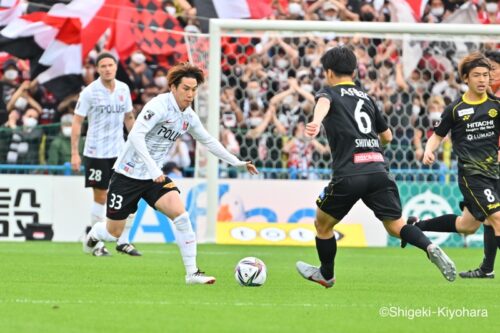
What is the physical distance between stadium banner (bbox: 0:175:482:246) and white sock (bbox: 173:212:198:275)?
6664mm

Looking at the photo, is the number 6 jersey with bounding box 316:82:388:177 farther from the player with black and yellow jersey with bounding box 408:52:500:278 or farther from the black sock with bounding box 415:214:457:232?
the black sock with bounding box 415:214:457:232

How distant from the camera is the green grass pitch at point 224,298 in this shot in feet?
23.7

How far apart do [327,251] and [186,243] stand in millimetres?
1376

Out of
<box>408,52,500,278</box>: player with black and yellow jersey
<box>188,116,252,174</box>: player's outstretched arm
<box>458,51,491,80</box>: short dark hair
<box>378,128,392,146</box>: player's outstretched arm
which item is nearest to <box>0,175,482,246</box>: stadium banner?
<box>408,52,500,278</box>: player with black and yellow jersey

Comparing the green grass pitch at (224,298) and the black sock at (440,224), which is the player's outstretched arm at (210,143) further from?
the black sock at (440,224)

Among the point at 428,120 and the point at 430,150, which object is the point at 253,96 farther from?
the point at 430,150

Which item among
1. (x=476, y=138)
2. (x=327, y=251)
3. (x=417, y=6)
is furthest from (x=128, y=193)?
(x=417, y=6)

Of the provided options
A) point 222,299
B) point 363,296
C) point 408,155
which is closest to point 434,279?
point 363,296

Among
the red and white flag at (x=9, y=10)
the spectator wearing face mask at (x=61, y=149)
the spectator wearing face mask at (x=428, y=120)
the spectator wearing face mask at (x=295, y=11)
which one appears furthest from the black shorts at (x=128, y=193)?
the spectator wearing face mask at (x=295, y=11)

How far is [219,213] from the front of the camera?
1759 centimetres

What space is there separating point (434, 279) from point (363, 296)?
7.49ft

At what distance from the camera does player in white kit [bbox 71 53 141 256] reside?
14.5 m

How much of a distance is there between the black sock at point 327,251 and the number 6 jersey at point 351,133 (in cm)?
68

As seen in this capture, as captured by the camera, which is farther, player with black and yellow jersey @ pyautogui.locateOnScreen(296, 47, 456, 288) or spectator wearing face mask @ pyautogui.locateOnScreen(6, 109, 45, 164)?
spectator wearing face mask @ pyautogui.locateOnScreen(6, 109, 45, 164)
